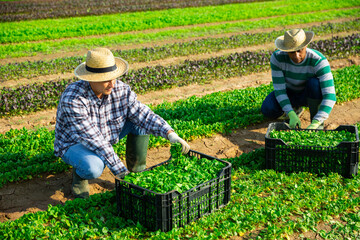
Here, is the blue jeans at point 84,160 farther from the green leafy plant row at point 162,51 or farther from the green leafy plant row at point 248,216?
the green leafy plant row at point 162,51

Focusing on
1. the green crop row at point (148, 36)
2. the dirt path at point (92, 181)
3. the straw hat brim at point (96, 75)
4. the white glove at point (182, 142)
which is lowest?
the dirt path at point (92, 181)

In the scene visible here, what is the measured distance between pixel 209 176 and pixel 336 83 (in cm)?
544

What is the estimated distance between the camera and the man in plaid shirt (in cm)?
430

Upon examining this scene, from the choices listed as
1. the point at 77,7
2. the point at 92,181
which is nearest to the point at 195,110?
the point at 92,181

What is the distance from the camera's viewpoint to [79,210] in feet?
14.3

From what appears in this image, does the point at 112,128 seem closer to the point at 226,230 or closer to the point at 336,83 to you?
the point at 226,230

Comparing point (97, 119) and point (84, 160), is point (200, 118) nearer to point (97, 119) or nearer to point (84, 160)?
point (97, 119)

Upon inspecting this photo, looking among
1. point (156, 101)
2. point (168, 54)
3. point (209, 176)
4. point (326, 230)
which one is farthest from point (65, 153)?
point (168, 54)

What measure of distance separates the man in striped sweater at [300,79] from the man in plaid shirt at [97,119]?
2.26 m

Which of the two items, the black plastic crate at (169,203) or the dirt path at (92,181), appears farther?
the dirt path at (92,181)

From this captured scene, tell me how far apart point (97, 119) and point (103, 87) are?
1.54 ft

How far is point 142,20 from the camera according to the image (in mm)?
17453

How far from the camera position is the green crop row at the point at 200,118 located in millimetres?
5898

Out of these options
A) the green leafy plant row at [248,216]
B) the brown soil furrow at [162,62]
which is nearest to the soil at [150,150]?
the green leafy plant row at [248,216]
